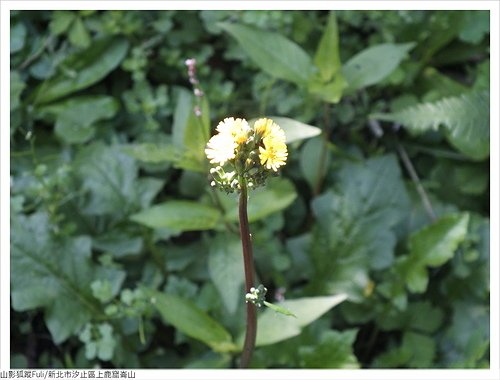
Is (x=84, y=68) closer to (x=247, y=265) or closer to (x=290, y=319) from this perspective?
(x=290, y=319)

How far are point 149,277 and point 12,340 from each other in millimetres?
538

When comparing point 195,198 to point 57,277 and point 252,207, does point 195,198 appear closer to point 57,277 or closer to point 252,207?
point 252,207

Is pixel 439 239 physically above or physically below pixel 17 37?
below

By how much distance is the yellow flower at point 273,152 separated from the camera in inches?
52.7

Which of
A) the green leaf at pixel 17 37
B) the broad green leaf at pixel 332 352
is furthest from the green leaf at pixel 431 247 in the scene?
the green leaf at pixel 17 37

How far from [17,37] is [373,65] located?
143 centimetres

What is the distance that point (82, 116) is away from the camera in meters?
2.71

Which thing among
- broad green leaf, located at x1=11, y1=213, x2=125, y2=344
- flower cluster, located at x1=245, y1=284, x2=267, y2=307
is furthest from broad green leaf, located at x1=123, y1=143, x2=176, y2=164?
flower cluster, located at x1=245, y1=284, x2=267, y2=307

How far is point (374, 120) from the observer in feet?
9.46

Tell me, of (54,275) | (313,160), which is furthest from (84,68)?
(313,160)

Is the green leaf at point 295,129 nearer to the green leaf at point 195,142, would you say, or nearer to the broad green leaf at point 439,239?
the green leaf at point 195,142

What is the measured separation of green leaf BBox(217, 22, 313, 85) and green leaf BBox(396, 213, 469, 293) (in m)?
0.73

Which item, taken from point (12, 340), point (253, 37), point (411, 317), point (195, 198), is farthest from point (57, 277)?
point (411, 317)

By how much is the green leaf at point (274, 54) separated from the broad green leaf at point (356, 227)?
1.61 ft
